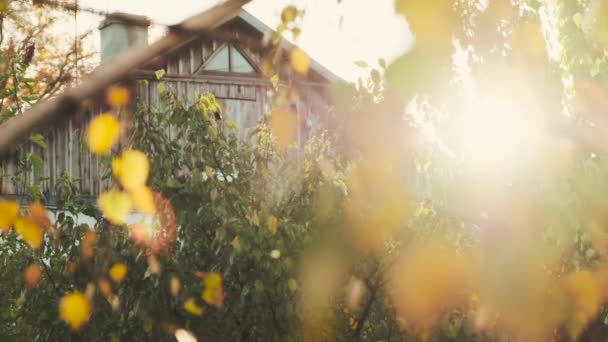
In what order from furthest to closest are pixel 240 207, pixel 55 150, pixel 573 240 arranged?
pixel 55 150 → pixel 240 207 → pixel 573 240

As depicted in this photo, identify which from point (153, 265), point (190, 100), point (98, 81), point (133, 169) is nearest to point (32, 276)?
point (133, 169)

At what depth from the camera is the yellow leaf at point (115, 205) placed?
502 cm

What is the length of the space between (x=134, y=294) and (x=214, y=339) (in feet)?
1.70

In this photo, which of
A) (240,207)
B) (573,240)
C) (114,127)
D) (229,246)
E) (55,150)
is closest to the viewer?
(114,127)

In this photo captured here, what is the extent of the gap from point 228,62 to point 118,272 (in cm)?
1256

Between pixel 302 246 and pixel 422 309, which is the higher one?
pixel 302 246

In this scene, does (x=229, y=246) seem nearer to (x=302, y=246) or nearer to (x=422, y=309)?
(x=302, y=246)

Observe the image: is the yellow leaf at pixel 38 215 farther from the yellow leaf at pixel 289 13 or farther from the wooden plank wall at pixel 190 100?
the wooden plank wall at pixel 190 100

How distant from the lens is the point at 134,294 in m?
4.79

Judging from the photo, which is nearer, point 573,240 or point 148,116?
point 573,240

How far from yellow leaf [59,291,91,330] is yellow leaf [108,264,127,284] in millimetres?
199

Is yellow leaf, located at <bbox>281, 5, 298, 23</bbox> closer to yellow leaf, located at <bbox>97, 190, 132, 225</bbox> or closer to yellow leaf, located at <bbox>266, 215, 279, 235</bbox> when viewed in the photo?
yellow leaf, located at <bbox>266, 215, 279, 235</bbox>

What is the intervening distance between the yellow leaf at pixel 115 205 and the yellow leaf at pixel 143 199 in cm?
5

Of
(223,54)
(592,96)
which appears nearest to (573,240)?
(592,96)
